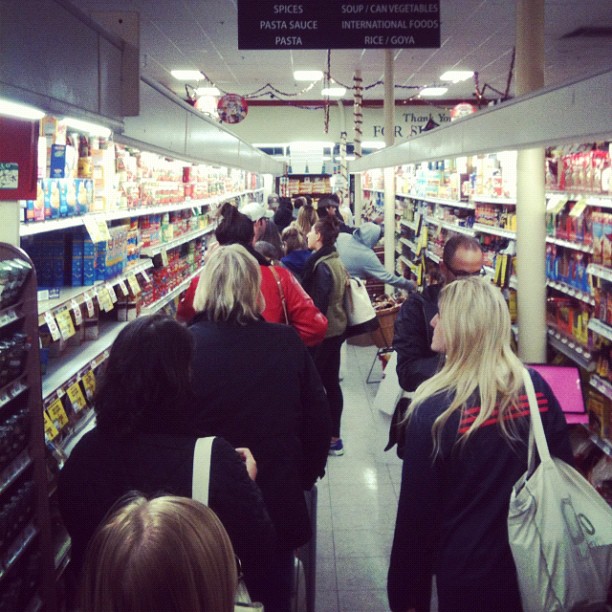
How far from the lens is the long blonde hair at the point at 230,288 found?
2740 millimetres

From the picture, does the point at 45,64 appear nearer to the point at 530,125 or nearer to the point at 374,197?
the point at 530,125

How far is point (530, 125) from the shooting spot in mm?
3836

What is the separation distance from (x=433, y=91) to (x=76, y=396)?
1650 cm

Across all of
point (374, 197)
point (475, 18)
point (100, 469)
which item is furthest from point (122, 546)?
point (374, 197)

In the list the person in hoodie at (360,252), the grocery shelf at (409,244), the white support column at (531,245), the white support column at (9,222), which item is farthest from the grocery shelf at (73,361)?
the grocery shelf at (409,244)

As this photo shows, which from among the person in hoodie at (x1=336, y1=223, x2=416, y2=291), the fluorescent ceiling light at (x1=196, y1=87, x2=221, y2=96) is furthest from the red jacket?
the fluorescent ceiling light at (x1=196, y1=87, x2=221, y2=96)

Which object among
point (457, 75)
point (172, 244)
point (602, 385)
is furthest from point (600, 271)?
point (457, 75)

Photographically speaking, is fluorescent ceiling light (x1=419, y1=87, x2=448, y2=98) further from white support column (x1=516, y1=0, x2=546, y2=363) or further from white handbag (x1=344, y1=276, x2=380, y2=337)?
white handbag (x1=344, y1=276, x2=380, y2=337)

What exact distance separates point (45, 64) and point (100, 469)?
4.41 ft

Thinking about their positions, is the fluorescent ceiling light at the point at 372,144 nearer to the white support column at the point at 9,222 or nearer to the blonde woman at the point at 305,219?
the blonde woman at the point at 305,219

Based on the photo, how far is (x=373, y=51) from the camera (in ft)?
44.5

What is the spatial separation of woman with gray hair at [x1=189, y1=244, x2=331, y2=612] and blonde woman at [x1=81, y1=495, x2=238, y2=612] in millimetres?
1313

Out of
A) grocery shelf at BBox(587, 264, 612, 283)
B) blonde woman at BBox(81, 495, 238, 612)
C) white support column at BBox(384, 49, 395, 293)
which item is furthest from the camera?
white support column at BBox(384, 49, 395, 293)

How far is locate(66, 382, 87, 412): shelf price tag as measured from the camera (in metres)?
3.34
